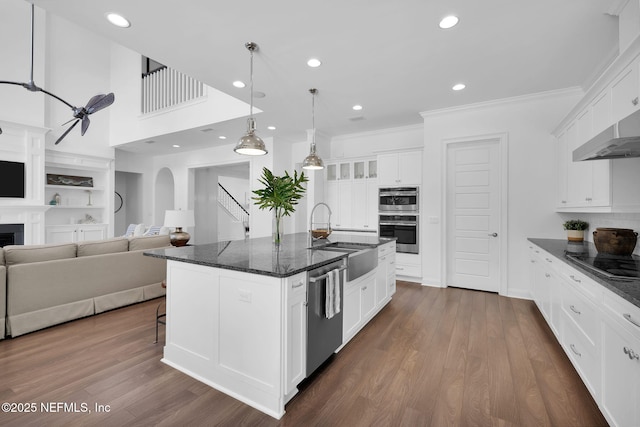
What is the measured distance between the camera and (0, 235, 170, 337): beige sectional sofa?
2830 mm

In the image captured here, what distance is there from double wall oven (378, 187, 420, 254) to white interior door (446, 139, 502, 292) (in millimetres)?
538

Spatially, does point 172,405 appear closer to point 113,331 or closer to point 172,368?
point 172,368

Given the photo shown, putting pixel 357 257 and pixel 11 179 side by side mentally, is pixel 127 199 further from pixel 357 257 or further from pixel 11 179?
pixel 357 257

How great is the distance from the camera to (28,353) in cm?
249

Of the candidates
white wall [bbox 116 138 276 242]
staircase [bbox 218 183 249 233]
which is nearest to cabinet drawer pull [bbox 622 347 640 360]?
white wall [bbox 116 138 276 242]

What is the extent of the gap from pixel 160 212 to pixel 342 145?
6003mm

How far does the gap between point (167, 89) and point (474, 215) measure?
677cm

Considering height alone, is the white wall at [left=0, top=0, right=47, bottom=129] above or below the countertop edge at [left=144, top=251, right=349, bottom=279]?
above

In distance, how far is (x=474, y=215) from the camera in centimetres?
454

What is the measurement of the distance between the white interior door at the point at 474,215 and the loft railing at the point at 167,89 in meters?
4.92

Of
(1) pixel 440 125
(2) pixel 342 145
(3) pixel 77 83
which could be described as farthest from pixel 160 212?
(1) pixel 440 125

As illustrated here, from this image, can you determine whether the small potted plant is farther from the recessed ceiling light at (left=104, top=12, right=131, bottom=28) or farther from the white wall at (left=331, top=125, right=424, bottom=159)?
the recessed ceiling light at (left=104, top=12, right=131, bottom=28)

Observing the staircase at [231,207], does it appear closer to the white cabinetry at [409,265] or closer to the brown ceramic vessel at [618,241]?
the white cabinetry at [409,265]

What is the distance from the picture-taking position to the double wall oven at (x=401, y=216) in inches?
197
